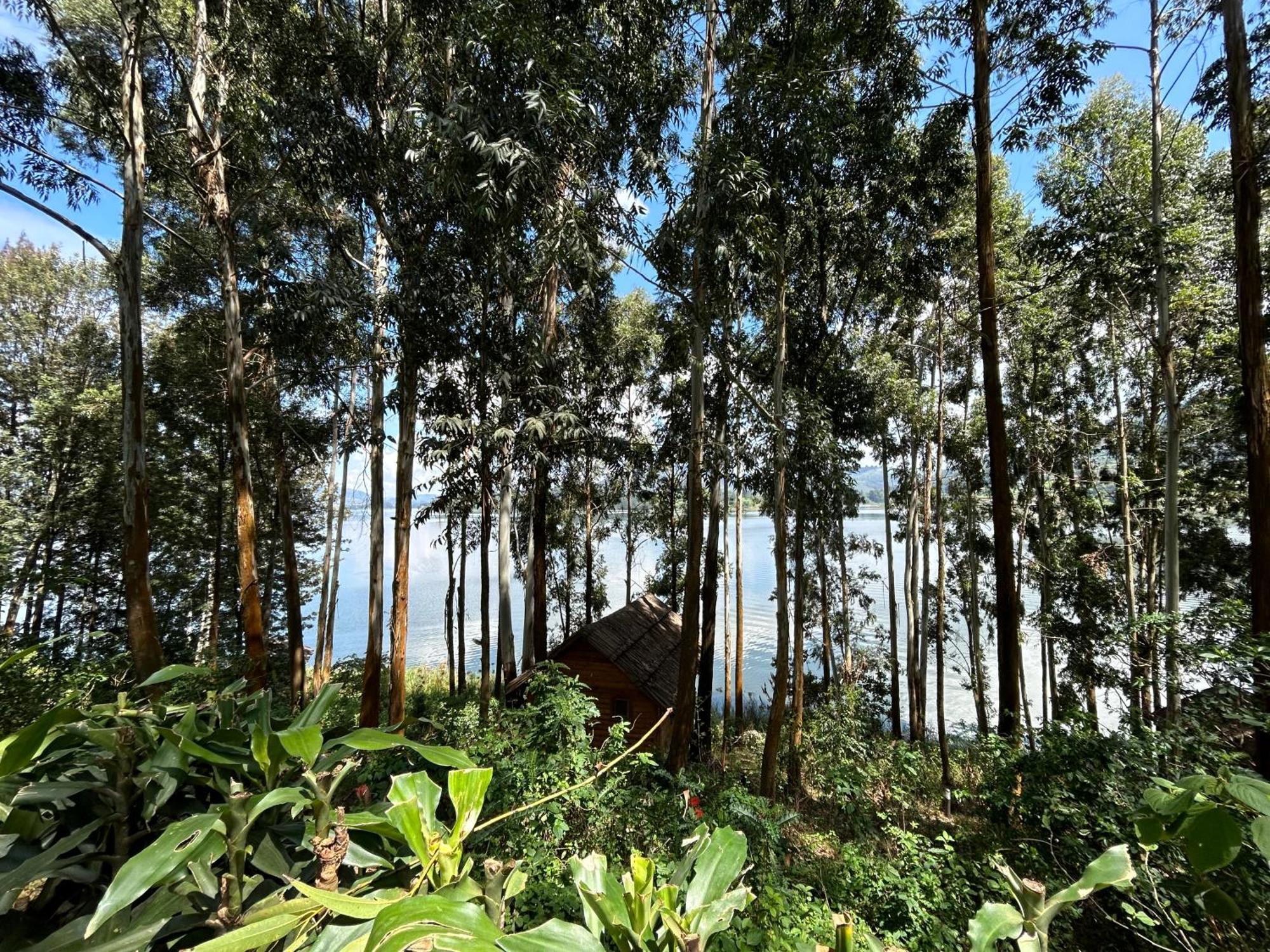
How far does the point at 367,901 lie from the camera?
47 centimetres

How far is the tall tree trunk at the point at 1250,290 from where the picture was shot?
3262 mm

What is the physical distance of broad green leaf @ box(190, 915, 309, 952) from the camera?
0.43 m

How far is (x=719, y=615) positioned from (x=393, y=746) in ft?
86.4

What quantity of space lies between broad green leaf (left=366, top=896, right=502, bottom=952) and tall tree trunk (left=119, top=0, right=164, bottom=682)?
566 cm

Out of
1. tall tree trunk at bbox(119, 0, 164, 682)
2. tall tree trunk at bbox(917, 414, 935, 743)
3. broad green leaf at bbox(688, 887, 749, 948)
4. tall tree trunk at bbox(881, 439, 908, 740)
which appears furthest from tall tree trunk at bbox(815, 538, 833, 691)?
broad green leaf at bbox(688, 887, 749, 948)

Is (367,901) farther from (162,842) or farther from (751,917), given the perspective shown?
(751,917)

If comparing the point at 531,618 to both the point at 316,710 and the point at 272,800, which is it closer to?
the point at 316,710

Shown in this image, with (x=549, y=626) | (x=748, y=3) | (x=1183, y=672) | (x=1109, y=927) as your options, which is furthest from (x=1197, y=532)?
(x=549, y=626)

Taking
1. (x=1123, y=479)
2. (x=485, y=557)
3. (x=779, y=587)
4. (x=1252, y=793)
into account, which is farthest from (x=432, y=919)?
(x=1123, y=479)

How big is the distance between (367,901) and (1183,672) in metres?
4.58

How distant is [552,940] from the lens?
47 cm

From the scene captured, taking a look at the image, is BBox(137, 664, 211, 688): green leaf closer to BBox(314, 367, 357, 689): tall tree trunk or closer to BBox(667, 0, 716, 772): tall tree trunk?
BBox(667, 0, 716, 772): tall tree trunk

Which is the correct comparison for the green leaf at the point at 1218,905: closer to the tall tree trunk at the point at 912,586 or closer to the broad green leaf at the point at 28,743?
the broad green leaf at the point at 28,743

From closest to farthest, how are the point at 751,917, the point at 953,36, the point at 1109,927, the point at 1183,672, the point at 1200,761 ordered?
the point at 751,917
the point at 1109,927
the point at 1200,761
the point at 1183,672
the point at 953,36
